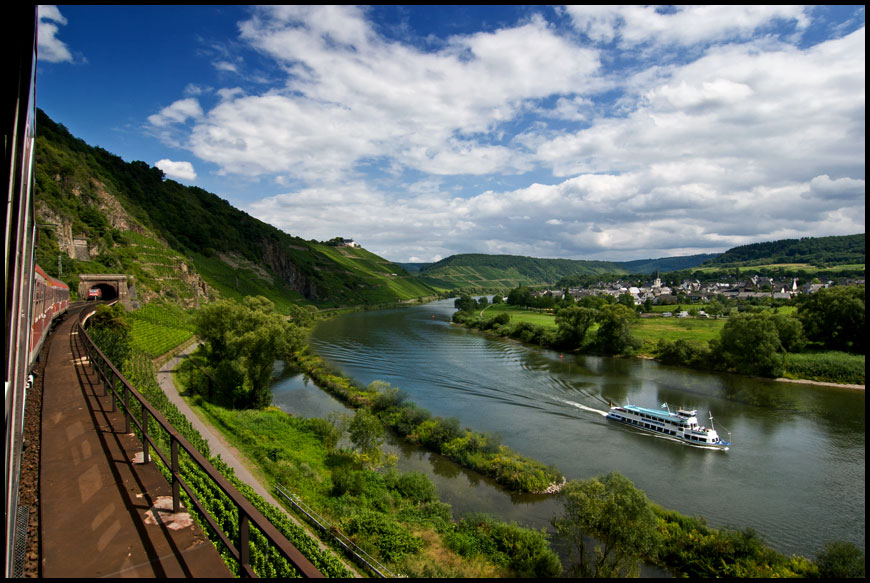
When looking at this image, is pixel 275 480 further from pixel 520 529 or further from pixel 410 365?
pixel 410 365

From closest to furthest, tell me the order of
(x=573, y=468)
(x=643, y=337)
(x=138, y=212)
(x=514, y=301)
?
1. (x=573, y=468)
2. (x=643, y=337)
3. (x=138, y=212)
4. (x=514, y=301)

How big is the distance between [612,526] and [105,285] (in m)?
57.1

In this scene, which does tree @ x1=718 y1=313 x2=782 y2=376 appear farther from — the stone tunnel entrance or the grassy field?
the stone tunnel entrance

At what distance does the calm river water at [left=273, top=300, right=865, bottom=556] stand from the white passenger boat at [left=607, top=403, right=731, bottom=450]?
2.67 ft

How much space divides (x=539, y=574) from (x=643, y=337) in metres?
52.1

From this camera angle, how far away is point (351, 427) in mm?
24000

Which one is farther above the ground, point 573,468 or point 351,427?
point 351,427

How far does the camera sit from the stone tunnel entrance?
46.9 m

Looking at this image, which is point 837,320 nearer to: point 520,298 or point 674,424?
point 674,424

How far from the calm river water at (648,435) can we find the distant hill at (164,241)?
1356 inches

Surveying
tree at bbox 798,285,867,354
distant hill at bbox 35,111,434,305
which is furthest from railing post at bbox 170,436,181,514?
tree at bbox 798,285,867,354

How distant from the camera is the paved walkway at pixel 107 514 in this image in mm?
3795

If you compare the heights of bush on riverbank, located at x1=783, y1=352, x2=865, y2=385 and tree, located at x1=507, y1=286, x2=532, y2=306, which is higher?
tree, located at x1=507, y1=286, x2=532, y2=306

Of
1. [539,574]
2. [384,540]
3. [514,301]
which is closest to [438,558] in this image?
[384,540]
